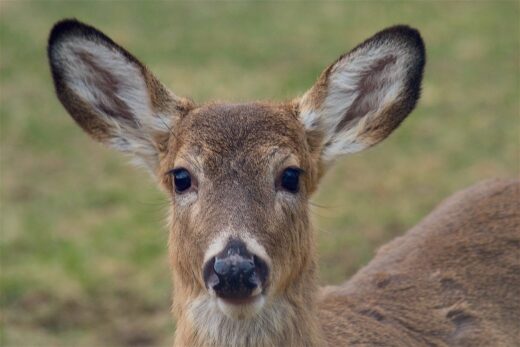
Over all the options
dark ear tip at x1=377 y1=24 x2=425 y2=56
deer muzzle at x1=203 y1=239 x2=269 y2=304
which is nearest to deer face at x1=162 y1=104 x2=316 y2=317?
deer muzzle at x1=203 y1=239 x2=269 y2=304

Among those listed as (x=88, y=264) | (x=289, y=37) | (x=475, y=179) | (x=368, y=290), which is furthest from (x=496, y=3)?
(x=368, y=290)

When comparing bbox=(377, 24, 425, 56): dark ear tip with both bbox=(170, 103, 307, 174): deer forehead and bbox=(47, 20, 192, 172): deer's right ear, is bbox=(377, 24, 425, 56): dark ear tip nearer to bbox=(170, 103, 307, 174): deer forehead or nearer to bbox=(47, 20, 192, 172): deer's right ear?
bbox=(170, 103, 307, 174): deer forehead

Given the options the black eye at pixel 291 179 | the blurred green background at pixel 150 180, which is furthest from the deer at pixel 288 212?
the blurred green background at pixel 150 180

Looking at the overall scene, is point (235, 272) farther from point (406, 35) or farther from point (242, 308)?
point (406, 35)

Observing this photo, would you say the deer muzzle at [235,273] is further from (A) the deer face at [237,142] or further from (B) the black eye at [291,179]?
(B) the black eye at [291,179]

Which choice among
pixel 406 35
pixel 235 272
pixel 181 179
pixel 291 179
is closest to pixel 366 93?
pixel 406 35

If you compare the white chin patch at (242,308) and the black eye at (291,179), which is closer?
the white chin patch at (242,308)

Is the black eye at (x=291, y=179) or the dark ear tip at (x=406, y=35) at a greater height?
the dark ear tip at (x=406, y=35)
